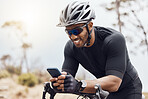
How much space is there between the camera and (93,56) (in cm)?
325

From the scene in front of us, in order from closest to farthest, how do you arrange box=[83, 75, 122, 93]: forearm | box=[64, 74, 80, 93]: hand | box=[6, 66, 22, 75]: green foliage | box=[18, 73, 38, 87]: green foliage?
1. box=[64, 74, 80, 93]: hand
2. box=[83, 75, 122, 93]: forearm
3. box=[18, 73, 38, 87]: green foliage
4. box=[6, 66, 22, 75]: green foliage

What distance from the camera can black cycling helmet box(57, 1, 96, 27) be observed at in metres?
2.76

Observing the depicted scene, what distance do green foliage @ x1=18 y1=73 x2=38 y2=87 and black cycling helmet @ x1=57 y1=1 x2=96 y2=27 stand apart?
13685mm

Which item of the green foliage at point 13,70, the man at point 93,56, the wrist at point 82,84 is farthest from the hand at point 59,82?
the green foliage at point 13,70

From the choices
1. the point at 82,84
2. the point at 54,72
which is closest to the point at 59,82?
the point at 54,72

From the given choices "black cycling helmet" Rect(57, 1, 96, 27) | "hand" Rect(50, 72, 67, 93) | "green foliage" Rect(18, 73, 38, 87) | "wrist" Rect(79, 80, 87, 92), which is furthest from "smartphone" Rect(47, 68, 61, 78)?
"green foliage" Rect(18, 73, 38, 87)

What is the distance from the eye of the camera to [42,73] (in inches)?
666

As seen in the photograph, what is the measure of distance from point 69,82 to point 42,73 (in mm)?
14718

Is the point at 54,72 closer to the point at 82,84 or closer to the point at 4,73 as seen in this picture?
the point at 82,84

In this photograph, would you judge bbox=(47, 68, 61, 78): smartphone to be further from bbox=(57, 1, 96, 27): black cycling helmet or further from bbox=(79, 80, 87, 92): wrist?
bbox=(57, 1, 96, 27): black cycling helmet

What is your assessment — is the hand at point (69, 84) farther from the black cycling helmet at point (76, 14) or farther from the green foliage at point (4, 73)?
the green foliage at point (4, 73)

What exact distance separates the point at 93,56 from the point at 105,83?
0.65 m

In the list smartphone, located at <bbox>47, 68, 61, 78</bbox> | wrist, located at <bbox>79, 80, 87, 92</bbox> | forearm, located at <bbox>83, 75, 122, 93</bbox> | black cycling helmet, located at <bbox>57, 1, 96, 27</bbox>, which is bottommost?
forearm, located at <bbox>83, 75, 122, 93</bbox>

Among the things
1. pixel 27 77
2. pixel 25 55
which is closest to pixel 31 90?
pixel 27 77
